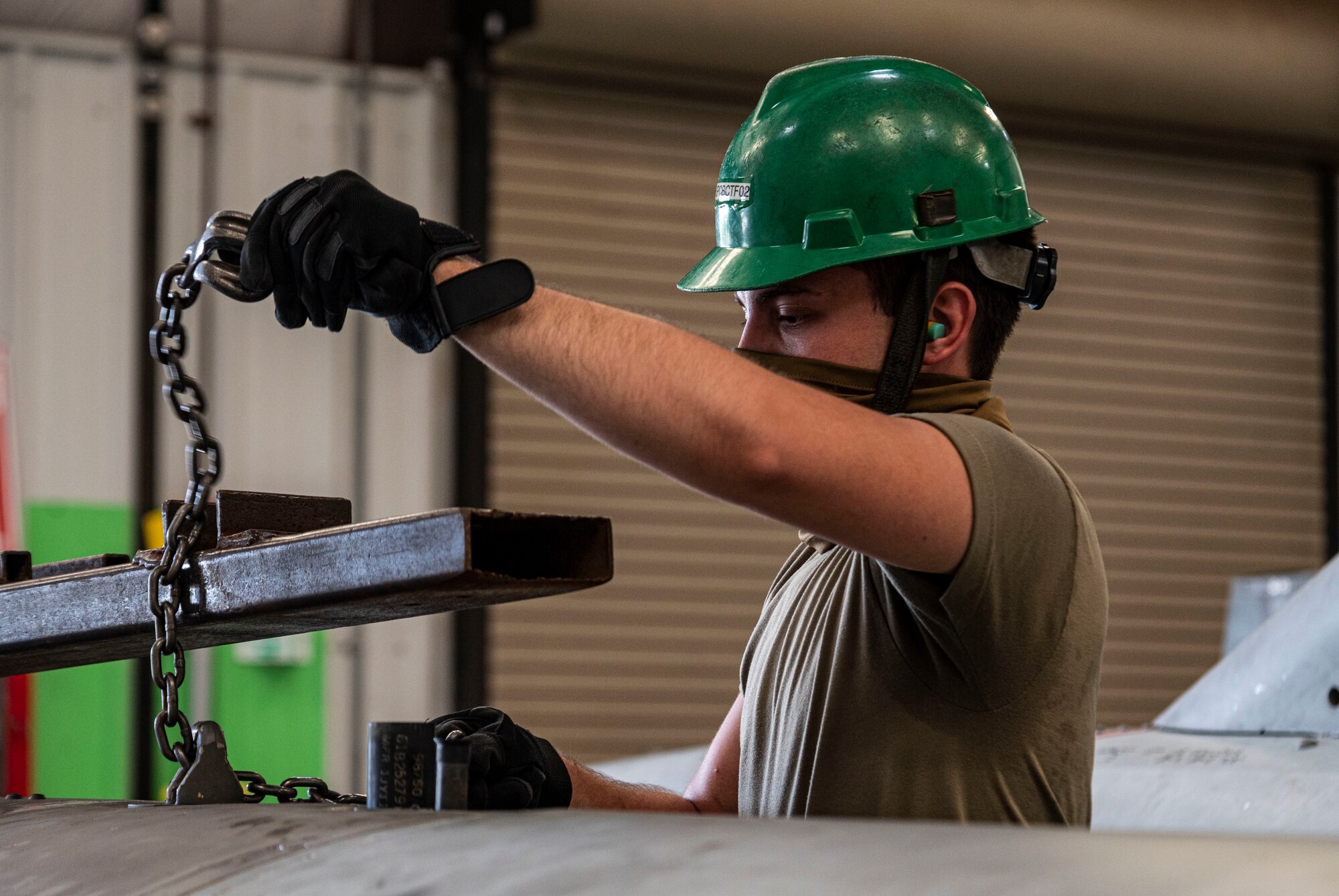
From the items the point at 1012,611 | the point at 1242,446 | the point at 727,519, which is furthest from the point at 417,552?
the point at 1242,446

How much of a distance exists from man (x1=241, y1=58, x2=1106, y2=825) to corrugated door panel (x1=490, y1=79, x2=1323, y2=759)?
180 inches

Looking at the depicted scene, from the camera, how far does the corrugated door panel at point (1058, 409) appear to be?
693cm

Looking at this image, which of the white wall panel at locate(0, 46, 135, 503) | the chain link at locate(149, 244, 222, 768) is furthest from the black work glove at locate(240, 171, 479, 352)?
the white wall panel at locate(0, 46, 135, 503)

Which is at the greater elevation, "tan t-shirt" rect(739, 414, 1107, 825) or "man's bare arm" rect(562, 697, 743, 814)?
"tan t-shirt" rect(739, 414, 1107, 825)

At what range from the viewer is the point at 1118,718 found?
778 centimetres

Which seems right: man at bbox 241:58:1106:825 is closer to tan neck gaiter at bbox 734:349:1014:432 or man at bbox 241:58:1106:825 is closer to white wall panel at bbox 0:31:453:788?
tan neck gaiter at bbox 734:349:1014:432

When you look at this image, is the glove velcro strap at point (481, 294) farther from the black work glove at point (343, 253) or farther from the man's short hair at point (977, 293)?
the man's short hair at point (977, 293)

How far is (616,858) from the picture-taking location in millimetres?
1235

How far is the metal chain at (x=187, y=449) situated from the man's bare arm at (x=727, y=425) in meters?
0.23

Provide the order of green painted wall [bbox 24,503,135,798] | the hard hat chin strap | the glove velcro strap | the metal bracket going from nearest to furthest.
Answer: the glove velcro strap → the metal bracket → the hard hat chin strap → green painted wall [bbox 24,503,135,798]

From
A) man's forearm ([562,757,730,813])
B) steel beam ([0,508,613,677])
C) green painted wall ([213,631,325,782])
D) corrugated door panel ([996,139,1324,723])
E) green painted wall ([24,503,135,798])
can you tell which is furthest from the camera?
corrugated door panel ([996,139,1324,723])

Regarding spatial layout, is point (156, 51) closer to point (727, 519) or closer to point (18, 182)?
point (18, 182)

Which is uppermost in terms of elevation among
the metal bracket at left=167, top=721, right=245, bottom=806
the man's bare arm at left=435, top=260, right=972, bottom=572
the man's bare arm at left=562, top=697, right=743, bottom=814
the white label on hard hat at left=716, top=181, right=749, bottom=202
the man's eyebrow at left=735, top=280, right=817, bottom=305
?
the white label on hard hat at left=716, top=181, right=749, bottom=202

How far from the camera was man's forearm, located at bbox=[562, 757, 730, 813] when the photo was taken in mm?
2102
